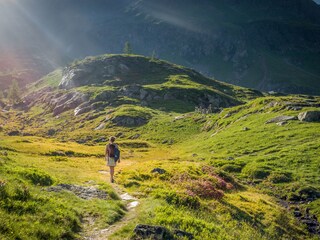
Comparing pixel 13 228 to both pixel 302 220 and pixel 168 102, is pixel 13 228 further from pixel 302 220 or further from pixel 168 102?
pixel 168 102

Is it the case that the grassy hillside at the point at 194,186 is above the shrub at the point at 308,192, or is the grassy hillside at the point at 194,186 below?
above

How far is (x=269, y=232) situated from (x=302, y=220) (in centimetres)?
659

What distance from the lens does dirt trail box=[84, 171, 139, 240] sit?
14.1 metres

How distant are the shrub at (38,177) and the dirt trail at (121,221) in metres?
5.29

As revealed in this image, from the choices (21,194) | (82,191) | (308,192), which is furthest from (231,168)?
(21,194)

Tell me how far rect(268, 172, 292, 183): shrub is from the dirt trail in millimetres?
21770

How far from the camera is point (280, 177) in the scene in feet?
122

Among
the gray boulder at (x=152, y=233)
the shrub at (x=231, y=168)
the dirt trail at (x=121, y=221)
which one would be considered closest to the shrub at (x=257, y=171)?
the shrub at (x=231, y=168)

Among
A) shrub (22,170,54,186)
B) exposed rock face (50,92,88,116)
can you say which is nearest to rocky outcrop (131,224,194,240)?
shrub (22,170,54,186)

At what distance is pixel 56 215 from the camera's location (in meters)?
14.2

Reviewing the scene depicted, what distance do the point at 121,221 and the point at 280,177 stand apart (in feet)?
88.1

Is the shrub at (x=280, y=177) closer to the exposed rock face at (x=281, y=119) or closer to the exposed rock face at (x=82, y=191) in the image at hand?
the exposed rock face at (x=82, y=191)

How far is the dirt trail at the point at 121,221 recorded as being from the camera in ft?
46.3

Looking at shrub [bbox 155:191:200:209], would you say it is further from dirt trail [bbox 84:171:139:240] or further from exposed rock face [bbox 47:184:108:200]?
exposed rock face [bbox 47:184:108:200]
